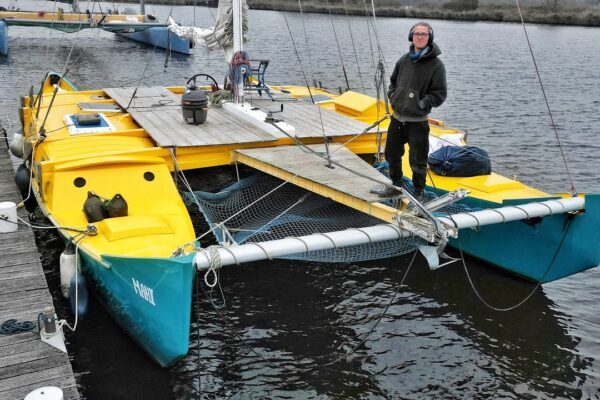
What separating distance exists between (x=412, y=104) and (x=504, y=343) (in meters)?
3.32

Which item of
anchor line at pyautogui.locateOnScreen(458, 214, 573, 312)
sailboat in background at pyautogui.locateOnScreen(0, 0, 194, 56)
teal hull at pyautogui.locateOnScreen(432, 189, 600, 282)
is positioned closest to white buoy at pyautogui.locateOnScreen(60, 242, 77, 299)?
anchor line at pyautogui.locateOnScreen(458, 214, 573, 312)

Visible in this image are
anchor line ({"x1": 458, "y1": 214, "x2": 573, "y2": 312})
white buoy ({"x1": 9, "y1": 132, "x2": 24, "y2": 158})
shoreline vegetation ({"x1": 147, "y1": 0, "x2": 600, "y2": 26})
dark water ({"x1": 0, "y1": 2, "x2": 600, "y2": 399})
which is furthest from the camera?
shoreline vegetation ({"x1": 147, "y1": 0, "x2": 600, "y2": 26})

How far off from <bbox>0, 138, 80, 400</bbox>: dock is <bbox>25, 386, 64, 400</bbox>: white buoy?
284 mm

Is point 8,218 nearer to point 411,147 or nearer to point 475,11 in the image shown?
point 411,147

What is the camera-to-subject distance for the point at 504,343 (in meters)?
7.55

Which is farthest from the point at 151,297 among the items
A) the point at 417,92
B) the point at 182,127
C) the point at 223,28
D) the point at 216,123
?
the point at 223,28

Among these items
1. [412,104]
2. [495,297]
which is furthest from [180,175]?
[495,297]

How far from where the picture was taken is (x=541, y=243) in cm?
835

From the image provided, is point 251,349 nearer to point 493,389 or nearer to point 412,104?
point 493,389

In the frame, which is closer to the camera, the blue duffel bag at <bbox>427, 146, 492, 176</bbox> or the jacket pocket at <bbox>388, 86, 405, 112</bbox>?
the jacket pocket at <bbox>388, 86, 405, 112</bbox>

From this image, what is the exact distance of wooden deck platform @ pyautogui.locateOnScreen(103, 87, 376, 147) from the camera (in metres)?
9.57

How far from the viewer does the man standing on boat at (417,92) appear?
7.47 meters

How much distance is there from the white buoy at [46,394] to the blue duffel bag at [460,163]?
6515 millimetres

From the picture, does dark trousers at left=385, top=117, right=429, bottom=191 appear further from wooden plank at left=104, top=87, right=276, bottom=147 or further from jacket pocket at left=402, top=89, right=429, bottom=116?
wooden plank at left=104, top=87, right=276, bottom=147
